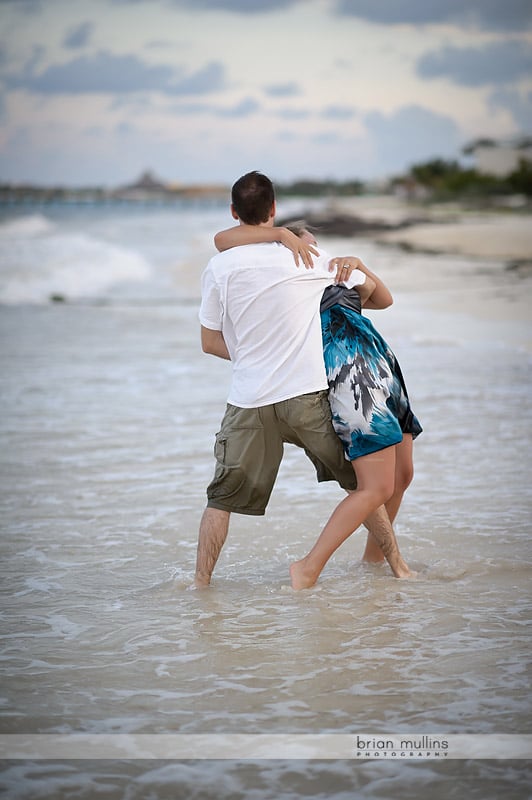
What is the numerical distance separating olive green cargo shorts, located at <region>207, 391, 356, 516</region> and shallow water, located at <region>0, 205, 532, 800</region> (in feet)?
1.35

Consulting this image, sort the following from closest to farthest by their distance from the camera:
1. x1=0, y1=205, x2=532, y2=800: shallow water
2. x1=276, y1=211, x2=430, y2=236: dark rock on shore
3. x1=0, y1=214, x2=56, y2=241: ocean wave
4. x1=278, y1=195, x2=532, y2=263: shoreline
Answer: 1. x1=0, y1=205, x2=532, y2=800: shallow water
2. x1=278, y1=195, x2=532, y2=263: shoreline
3. x1=276, y1=211, x2=430, y2=236: dark rock on shore
4. x1=0, y1=214, x2=56, y2=241: ocean wave

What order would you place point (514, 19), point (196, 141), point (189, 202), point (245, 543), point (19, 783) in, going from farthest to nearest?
point (189, 202) → point (196, 141) → point (514, 19) → point (245, 543) → point (19, 783)

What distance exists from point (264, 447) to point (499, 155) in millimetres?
60375

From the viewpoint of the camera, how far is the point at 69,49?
6312 centimetres

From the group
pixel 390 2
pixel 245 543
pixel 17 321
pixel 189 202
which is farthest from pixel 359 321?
pixel 189 202

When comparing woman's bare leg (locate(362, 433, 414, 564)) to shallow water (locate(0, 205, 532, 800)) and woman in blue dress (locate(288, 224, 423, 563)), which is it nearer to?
shallow water (locate(0, 205, 532, 800))

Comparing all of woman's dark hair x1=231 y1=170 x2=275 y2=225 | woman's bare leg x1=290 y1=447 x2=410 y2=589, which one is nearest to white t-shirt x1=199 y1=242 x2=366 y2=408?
woman's dark hair x1=231 y1=170 x2=275 y2=225

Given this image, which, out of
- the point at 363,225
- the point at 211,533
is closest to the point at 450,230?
the point at 363,225

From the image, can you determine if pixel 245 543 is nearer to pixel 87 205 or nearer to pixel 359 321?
pixel 359 321

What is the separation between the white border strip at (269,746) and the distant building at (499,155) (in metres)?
58.5

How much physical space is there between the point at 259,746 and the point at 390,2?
59240mm

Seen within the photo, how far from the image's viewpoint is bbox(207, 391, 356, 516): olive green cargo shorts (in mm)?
3740

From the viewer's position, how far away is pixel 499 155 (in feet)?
199

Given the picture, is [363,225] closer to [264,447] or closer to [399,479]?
[399,479]
